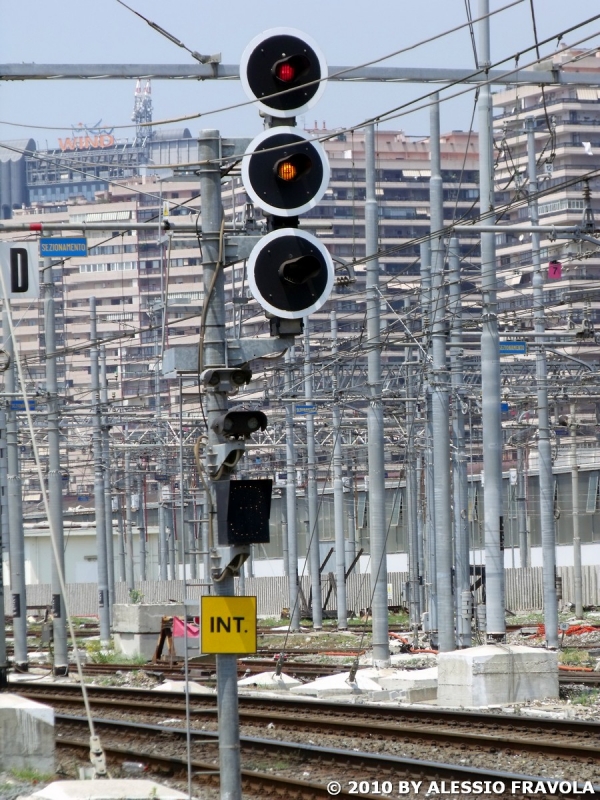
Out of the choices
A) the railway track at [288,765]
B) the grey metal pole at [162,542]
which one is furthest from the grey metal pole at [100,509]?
the grey metal pole at [162,542]

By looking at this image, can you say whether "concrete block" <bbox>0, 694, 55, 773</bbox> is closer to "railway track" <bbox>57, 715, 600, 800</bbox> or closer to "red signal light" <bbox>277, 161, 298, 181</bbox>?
"railway track" <bbox>57, 715, 600, 800</bbox>

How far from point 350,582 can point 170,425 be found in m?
12.0

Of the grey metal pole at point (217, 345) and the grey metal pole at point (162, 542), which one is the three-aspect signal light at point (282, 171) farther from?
the grey metal pole at point (162, 542)

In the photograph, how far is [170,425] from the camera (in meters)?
49.7

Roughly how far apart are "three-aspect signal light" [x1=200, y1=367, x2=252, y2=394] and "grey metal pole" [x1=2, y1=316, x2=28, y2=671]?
62.9 ft

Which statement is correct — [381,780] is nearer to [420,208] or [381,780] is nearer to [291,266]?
[291,266]

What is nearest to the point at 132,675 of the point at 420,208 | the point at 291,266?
the point at 291,266

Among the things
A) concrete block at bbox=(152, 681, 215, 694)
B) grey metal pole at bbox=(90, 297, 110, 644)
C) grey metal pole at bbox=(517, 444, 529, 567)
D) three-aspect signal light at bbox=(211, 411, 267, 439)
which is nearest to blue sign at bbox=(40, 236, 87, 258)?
concrete block at bbox=(152, 681, 215, 694)

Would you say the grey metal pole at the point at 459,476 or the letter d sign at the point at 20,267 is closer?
the letter d sign at the point at 20,267

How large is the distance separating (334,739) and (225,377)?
24.6ft

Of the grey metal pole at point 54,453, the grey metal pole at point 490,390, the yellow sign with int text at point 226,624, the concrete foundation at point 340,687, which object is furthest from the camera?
the grey metal pole at point 54,453

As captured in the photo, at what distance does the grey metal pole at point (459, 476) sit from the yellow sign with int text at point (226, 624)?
12.8m

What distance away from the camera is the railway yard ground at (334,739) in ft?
41.8

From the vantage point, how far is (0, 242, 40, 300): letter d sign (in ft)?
47.2
